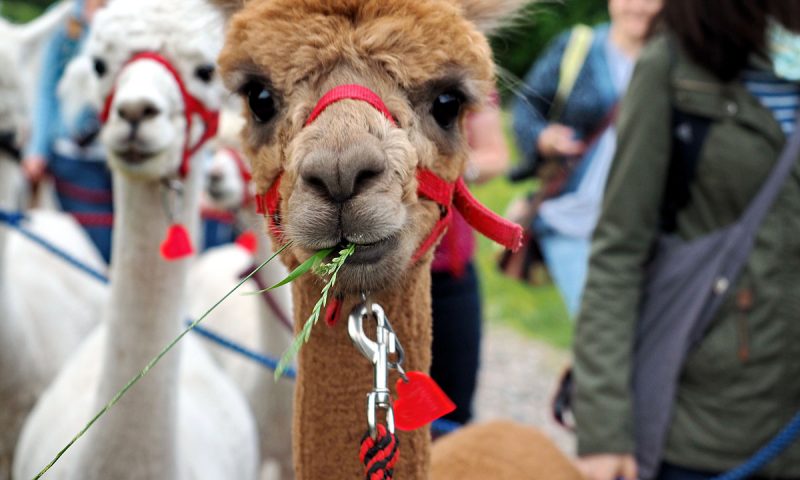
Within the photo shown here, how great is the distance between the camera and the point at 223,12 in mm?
2119

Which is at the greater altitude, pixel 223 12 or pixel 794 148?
pixel 223 12

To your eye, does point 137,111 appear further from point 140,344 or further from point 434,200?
point 434,200

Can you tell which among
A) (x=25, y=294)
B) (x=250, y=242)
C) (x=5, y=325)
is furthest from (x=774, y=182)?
(x=25, y=294)

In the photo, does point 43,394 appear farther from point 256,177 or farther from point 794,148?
point 794,148

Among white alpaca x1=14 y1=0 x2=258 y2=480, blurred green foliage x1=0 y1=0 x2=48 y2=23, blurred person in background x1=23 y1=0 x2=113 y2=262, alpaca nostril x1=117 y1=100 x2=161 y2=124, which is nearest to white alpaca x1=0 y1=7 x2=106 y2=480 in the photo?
blurred person in background x1=23 y1=0 x2=113 y2=262

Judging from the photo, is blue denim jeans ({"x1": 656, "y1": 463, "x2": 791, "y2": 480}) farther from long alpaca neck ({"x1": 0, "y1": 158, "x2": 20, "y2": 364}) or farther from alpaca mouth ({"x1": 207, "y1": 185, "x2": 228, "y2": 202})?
long alpaca neck ({"x1": 0, "y1": 158, "x2": 20, "y2": 364})

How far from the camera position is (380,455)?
1.48 meters

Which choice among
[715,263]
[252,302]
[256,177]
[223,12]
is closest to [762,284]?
[715,263]

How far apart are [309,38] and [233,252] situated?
3.40 meters

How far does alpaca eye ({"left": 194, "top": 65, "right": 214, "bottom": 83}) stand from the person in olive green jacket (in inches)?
49.4

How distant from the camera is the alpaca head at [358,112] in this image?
1466 mm

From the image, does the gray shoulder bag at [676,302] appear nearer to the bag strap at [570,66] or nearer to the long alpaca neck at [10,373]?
the bag strap at [570,66]

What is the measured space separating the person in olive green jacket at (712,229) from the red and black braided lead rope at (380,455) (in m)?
1.10

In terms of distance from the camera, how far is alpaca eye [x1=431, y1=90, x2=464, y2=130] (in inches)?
67.0
